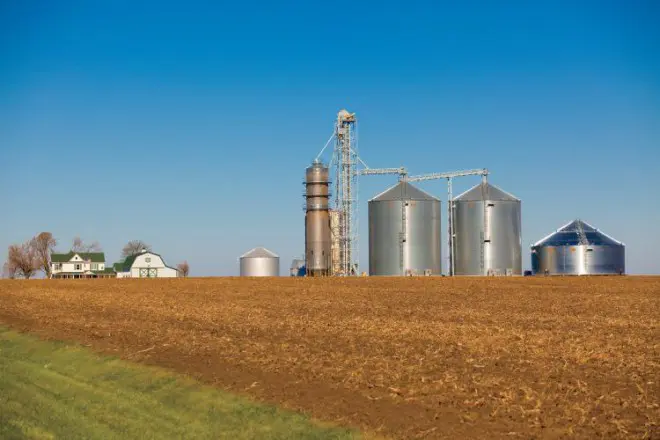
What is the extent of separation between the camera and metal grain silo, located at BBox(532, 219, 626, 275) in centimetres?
8869

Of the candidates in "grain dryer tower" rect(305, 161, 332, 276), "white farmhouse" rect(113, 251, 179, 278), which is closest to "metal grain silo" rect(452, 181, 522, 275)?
"grain dryer tower" rect(305, 161, 332, 276)

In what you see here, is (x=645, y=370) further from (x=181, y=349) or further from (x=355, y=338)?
(x=181, y=349)

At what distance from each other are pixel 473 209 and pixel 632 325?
57959mm

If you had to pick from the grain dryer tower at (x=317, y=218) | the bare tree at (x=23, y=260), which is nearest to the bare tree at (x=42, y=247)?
the bare tree at (x=23, y=260)

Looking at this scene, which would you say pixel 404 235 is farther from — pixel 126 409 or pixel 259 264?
pixel 126 409

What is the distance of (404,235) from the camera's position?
8712cm

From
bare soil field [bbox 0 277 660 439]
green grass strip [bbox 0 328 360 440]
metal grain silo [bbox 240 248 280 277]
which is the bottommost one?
green grass strip [bbox 0 328 360 440]

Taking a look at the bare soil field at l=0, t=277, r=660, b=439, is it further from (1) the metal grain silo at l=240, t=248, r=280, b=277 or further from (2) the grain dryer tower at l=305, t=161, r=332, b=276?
(1) the metal grain silo at l=240, t=248, r=280, b=277

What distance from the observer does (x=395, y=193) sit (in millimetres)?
89312

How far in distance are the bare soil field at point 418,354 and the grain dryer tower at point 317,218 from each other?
4403 cm

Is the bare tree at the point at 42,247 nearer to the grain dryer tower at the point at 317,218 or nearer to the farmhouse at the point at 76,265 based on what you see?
the farmhouse at the point at 76,265

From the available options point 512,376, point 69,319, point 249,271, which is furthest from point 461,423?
point 249,271

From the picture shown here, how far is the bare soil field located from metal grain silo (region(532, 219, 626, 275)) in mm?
43036

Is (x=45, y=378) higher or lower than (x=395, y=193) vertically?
lower
